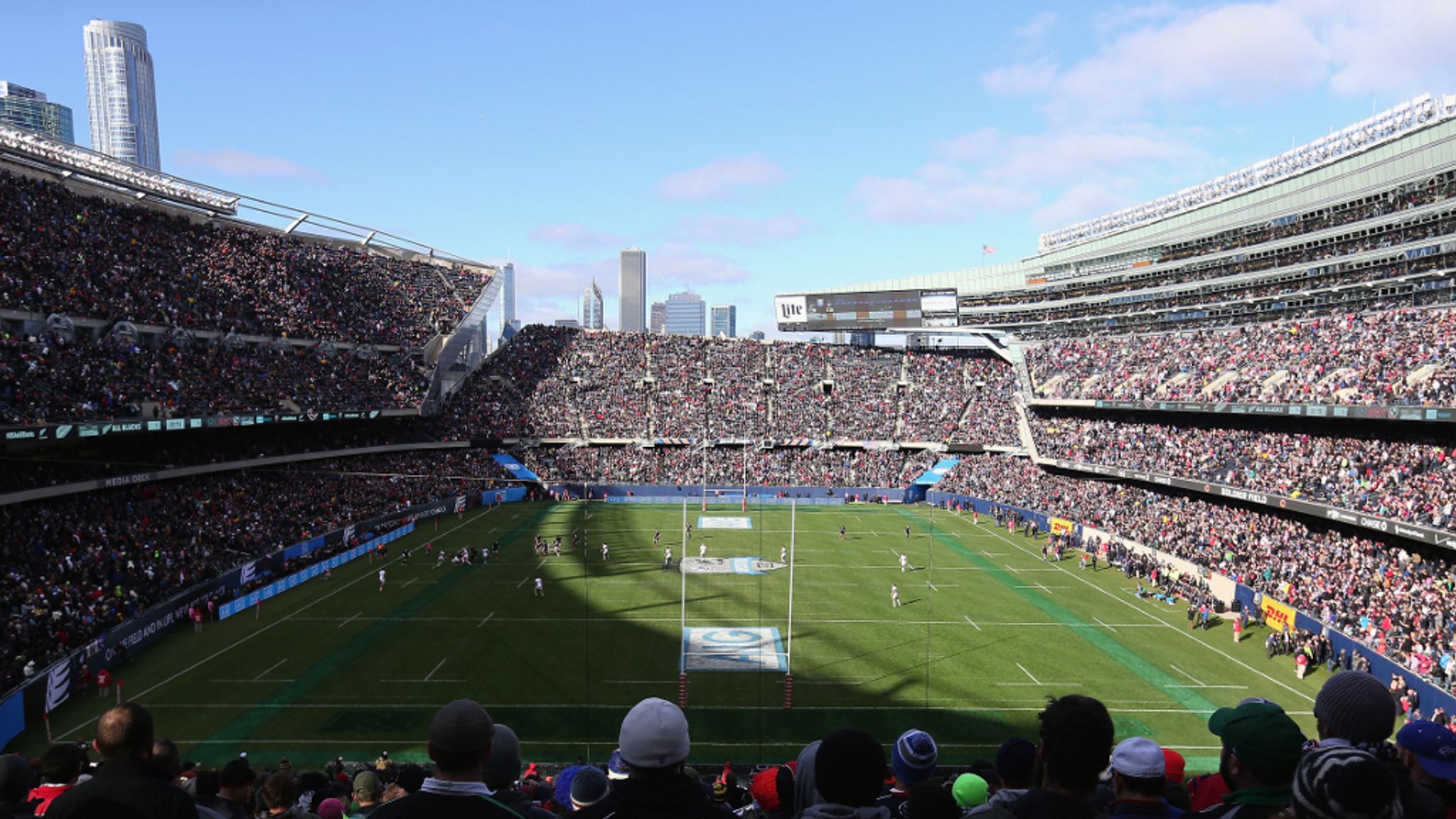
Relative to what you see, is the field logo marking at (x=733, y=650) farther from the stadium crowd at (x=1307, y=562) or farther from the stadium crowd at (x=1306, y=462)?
the stadium crowd at (x=1306, y=462)

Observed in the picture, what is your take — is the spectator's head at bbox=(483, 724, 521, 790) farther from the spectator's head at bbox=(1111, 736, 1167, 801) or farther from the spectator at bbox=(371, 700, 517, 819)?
the spectator's head at bbox=(1111, 736, 1167, 801)

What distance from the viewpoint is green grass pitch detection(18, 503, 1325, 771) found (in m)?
21.7

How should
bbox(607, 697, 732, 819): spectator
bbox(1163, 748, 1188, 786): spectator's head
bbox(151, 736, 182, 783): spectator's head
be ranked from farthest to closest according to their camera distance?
bbox(1163, 748, 1188, 786): spectator's head
bbox(151, 736, 182, 783): spectator's head
bbox(607, 697, 732, 819): spectator

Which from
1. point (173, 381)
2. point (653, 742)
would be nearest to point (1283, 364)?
point (653, 742)

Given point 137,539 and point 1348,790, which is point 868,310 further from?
point 1348,790

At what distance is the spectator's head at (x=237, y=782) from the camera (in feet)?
21.0

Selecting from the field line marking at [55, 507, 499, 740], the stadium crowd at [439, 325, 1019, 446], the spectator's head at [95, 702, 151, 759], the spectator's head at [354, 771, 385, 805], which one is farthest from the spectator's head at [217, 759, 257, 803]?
the stadium crowd at [439, 325, 1019, 446]

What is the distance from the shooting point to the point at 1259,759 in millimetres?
3955

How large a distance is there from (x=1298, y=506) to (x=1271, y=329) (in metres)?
17.9

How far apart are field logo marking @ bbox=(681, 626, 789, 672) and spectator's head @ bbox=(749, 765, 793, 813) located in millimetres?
19557

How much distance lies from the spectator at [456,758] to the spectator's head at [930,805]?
2100 mm

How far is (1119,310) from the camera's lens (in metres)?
65.5

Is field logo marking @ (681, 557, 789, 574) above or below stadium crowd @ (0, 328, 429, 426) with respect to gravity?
below

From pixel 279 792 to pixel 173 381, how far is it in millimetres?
37922
